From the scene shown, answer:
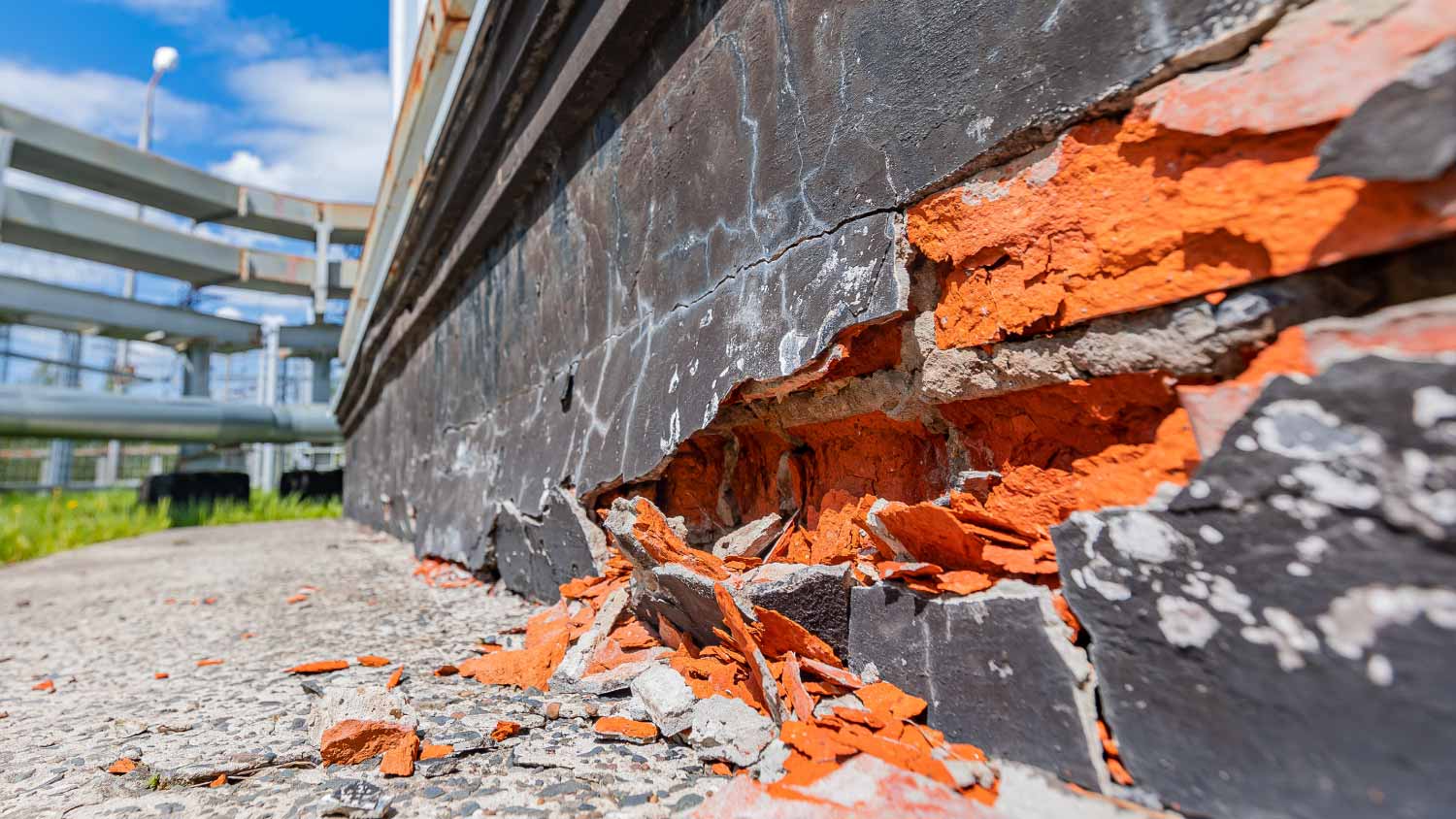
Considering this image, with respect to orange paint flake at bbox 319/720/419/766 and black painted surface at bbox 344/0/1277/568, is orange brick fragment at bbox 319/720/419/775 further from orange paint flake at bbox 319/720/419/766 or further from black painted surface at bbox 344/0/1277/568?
black painted surface at bbox 344/0/1277/568

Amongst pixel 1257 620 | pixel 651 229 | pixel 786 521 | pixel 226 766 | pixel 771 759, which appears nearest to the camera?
pixel 1257 620

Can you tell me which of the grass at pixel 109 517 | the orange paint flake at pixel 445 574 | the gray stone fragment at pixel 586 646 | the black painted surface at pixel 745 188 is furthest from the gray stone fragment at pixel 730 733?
the grass at pixel 109 517

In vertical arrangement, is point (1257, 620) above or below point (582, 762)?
above

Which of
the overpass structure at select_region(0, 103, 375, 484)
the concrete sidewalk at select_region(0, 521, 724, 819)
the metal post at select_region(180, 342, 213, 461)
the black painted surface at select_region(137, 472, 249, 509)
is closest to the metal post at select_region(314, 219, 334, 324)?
the overpass structure at select_region(0, 103, 375, 484)

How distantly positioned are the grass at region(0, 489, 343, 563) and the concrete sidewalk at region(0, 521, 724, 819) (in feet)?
11.4

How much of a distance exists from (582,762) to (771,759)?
1.18 feet

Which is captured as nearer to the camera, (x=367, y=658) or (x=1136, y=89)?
(x=1136, y=89)

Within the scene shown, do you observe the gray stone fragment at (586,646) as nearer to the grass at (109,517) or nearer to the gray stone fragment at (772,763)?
Answer: the gray stone fragment at (772,763)

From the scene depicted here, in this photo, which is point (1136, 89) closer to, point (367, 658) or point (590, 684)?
point (590, 684)

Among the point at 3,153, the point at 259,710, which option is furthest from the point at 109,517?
the point at 259,710

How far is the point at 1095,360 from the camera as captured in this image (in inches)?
35.6

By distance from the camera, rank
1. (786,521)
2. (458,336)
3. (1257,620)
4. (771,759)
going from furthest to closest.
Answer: (458,336) < (786,521) < (771,759) < (1257,620)

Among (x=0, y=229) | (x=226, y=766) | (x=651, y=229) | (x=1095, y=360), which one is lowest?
(x=226, y=766)

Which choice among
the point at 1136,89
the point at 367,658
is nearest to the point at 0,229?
the point at 367,658
